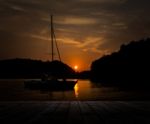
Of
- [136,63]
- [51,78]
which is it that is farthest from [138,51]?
[51,78]

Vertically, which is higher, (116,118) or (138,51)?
(138,51)

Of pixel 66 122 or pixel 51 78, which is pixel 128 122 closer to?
pixel 66 122

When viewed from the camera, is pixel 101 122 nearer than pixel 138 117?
Yes

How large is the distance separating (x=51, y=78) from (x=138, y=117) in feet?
230

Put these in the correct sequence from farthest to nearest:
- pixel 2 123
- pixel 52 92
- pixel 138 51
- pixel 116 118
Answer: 1. pixel 138 51
2. pixel 52 92
3. pixel 116 118
4. pixel 2 123

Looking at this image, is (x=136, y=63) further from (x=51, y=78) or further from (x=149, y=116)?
(x=149, y=116)

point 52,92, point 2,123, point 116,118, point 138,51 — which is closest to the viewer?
point 2,123

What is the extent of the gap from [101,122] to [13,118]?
2.17 metres

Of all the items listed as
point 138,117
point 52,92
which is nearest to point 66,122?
point 138,117

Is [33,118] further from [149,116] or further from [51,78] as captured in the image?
[51,78]

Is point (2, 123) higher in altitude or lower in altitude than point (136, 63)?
lower

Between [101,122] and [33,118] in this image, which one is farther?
[33,118]

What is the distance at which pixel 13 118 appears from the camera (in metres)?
8.23

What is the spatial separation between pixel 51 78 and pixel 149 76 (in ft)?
386
